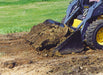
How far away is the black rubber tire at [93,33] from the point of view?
6.54 meters

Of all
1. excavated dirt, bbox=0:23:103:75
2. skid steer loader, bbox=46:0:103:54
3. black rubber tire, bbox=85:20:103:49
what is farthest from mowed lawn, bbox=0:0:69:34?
black rubber tire, bbox=85:20:103:49

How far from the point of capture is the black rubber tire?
6543 millimetres

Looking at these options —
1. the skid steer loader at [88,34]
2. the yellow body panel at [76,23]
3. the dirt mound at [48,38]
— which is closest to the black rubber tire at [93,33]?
the skid steer loader at [88,34]

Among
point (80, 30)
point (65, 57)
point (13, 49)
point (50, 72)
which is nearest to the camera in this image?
point (50, 72)

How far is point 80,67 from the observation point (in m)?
5.40

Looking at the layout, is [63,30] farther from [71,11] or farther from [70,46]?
[71,11]

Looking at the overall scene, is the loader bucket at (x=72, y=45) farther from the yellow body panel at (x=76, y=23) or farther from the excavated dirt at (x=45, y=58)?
the yellow body panel at (x=76, y=23)

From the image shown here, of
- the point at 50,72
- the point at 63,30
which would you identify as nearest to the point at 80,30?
the point at 63,30

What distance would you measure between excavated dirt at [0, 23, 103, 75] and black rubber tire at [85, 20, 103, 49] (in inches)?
9.4

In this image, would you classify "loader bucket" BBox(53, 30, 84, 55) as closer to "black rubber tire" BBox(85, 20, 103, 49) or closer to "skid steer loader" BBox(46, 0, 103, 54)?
"skid steer loader" BBox(46, 0, 103, 54)

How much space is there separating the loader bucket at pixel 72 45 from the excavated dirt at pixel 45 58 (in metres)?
0.14

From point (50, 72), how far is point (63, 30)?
2.01m

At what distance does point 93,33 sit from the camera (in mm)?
6535

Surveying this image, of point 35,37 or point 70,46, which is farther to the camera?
point 35,37
